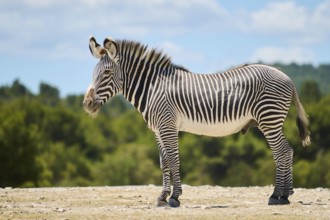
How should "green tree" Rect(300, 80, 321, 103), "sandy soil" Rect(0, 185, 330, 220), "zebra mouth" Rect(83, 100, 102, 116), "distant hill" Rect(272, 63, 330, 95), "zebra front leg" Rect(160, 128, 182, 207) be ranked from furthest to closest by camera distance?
"distant hill" Rect(272, 63, 330, 95), "green tree" Rect(300, 80, 321, 103), "zebra mouth" Rect(83, 100, 102, 116), "zebra front leg" Rect(160, 128, 182, 207), "sandy soil" Rect(0, 185, 330, 220)

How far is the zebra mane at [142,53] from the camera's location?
49.9 ft

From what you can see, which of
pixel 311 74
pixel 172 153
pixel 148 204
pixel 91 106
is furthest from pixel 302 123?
pixel 311 74

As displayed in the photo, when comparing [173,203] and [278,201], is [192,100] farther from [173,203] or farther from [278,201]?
Result: [278,201]

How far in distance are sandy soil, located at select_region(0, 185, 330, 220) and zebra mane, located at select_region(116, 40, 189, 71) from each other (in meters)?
2.98

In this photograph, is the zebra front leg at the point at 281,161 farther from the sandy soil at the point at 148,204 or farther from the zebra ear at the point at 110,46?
the zebra ear at the point at 110,46

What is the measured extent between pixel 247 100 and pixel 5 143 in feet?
134

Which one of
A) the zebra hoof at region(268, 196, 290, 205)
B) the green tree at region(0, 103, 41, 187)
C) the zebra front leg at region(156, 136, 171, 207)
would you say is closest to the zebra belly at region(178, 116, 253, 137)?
the zebra front leg at region(156, 136, 171, 207)

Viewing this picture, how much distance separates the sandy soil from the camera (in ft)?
42.7

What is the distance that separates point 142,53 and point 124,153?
73754 millimetres

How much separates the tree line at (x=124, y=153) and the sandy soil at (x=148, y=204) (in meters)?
32.4

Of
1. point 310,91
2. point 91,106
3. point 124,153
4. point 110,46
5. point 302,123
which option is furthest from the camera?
point 310,91

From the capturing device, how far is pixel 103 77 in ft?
48.9

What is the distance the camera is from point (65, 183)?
69625mm

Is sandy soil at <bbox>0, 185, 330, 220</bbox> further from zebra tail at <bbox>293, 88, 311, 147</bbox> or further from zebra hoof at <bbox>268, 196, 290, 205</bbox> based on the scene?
zebra tail at <bbox>293, 88, 311, 147</bbox>
